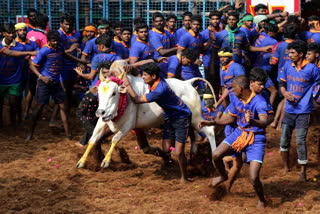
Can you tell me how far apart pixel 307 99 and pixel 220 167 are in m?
1.97

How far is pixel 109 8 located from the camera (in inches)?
545

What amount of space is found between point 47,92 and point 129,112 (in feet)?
9.08

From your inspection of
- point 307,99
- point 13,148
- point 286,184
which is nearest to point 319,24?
point 307,99

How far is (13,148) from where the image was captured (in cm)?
963

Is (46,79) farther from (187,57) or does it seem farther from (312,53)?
(312,53)

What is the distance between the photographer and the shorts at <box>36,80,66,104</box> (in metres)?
9.87

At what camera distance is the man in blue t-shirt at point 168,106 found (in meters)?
7.23

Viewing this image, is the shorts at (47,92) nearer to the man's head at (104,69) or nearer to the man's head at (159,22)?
the man's head at (104,69)

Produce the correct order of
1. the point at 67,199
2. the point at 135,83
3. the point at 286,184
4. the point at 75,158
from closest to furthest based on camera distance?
the point at 67,199 < the point at 286,184 < the point at 135,83 < the point at 75,158

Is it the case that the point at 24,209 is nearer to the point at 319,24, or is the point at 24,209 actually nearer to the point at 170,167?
the point at 170,167

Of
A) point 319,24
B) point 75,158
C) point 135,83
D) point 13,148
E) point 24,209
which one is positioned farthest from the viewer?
point 319,24

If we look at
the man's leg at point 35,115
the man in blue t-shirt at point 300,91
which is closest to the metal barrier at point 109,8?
the man's leg at point 35,115

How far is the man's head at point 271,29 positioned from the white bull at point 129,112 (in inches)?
120

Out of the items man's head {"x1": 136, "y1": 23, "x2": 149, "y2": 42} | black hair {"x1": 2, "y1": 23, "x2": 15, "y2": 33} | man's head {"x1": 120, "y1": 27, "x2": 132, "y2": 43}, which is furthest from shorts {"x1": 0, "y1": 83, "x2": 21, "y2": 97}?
man's head {"x1": 136, "y1": 23, "x2": 149, "y2": 42}
